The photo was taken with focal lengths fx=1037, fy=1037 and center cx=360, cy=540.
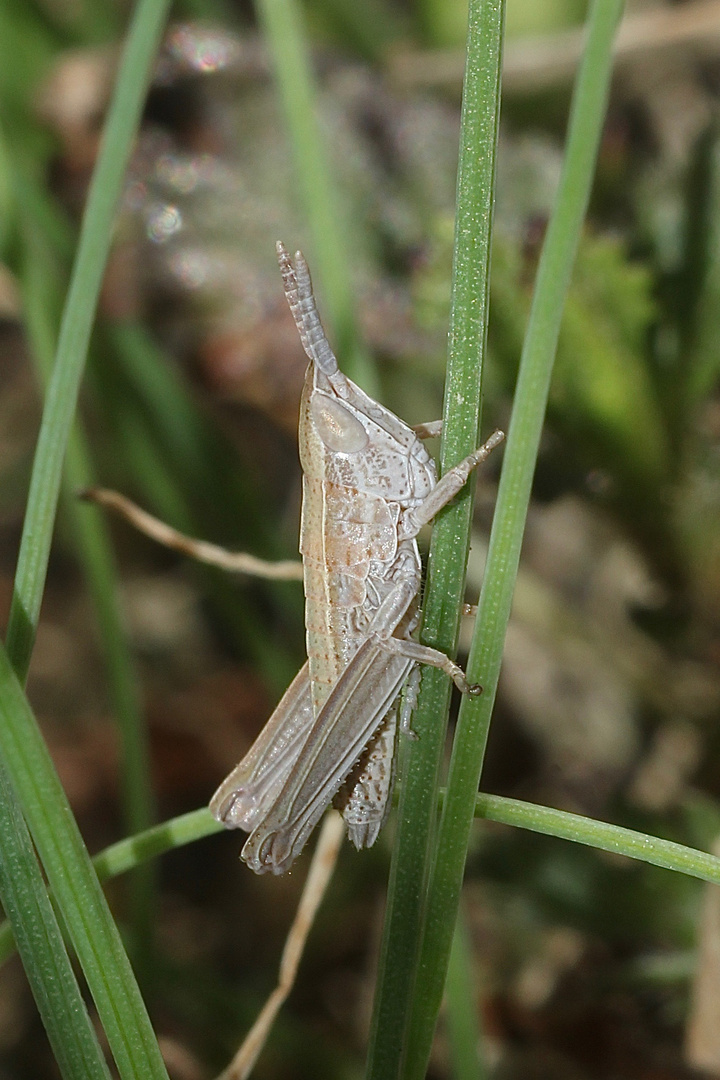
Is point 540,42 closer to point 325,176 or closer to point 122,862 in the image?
point 325,176

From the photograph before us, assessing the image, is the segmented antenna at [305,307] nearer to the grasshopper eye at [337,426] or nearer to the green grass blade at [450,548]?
the grasshopper eye at [337,426]

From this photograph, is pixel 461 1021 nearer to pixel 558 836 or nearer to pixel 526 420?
pixel 558 836

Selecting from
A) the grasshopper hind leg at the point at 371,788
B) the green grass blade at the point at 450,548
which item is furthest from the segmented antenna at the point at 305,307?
the grasshopper hind leg at the point at 371,788

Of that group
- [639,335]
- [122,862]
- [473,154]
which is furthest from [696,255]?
[122,862]

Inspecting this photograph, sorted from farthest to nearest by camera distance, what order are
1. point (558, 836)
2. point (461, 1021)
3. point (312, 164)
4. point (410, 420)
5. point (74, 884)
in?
point (410, 420) < point (312, 164) < point (461, 1021) < point (558, 836) < point (74, 884)

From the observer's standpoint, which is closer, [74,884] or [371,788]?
[74,884]

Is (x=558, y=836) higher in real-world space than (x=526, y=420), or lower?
lower

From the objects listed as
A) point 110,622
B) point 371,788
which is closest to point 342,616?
point 371,788
